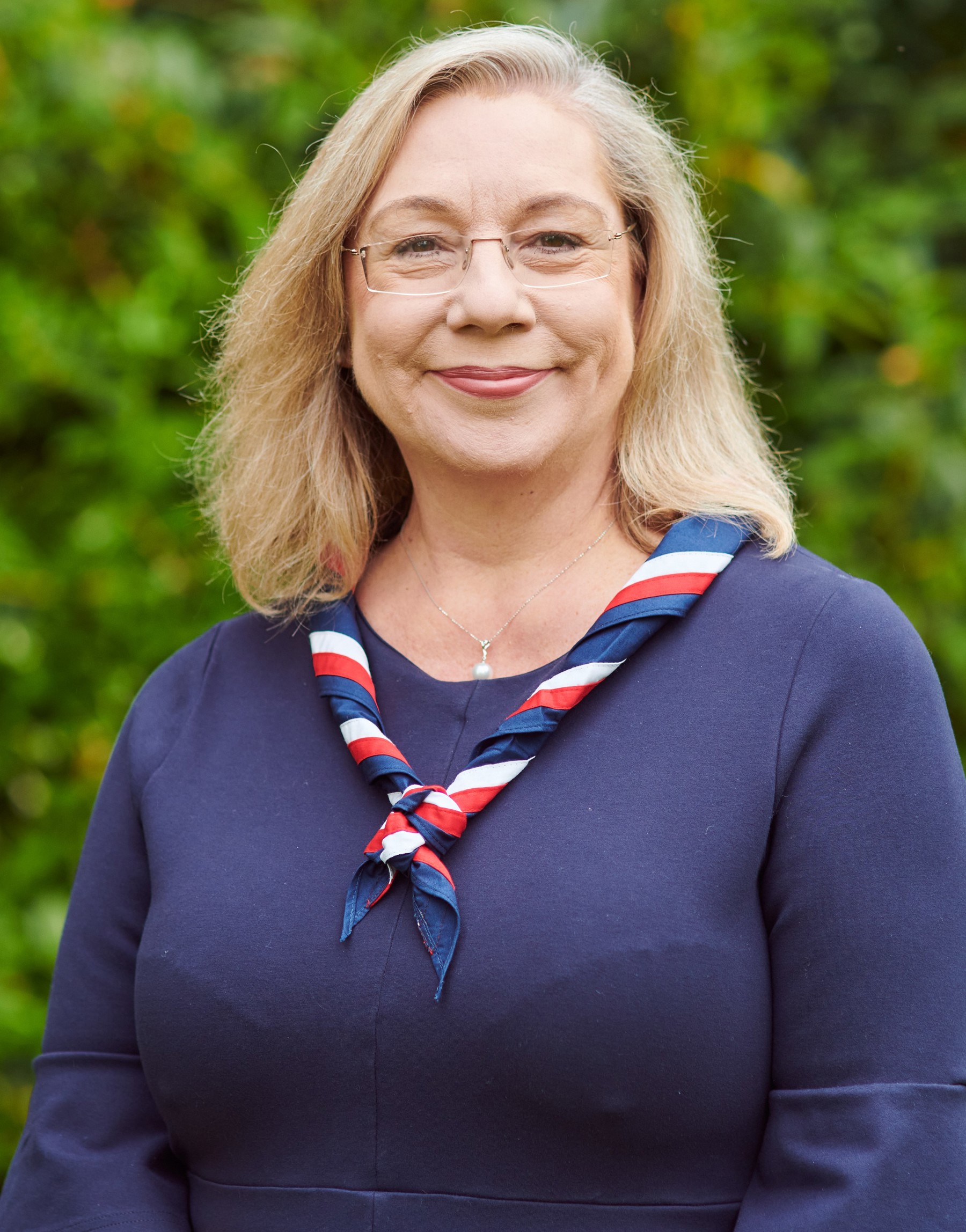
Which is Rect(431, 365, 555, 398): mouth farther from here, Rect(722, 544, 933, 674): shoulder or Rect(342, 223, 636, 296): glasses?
Rect(722, 544, 933, 674): shoulder

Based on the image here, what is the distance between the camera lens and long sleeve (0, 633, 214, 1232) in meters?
1.71

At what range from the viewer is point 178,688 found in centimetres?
193

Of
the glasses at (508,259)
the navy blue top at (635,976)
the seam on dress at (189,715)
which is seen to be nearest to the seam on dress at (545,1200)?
the navy blue top at (635,976)

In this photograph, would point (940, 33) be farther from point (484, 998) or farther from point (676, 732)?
point (484, 998)

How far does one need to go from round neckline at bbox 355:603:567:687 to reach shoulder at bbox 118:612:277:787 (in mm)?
203

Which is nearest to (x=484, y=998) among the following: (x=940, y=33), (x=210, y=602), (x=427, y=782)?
(x=427, y=782)

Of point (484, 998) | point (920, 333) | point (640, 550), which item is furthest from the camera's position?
point (920, 333)

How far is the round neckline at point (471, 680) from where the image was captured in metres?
1.67

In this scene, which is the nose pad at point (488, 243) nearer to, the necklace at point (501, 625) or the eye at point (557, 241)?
the eye at point (557, 241)

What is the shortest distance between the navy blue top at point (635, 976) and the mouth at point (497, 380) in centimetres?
35

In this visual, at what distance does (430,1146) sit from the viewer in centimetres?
145

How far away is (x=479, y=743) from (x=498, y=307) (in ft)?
1.75

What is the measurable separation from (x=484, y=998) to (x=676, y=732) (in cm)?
37

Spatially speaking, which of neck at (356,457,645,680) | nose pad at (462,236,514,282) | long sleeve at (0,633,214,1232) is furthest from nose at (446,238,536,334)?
long sleeve at (0,633,214,1232)
